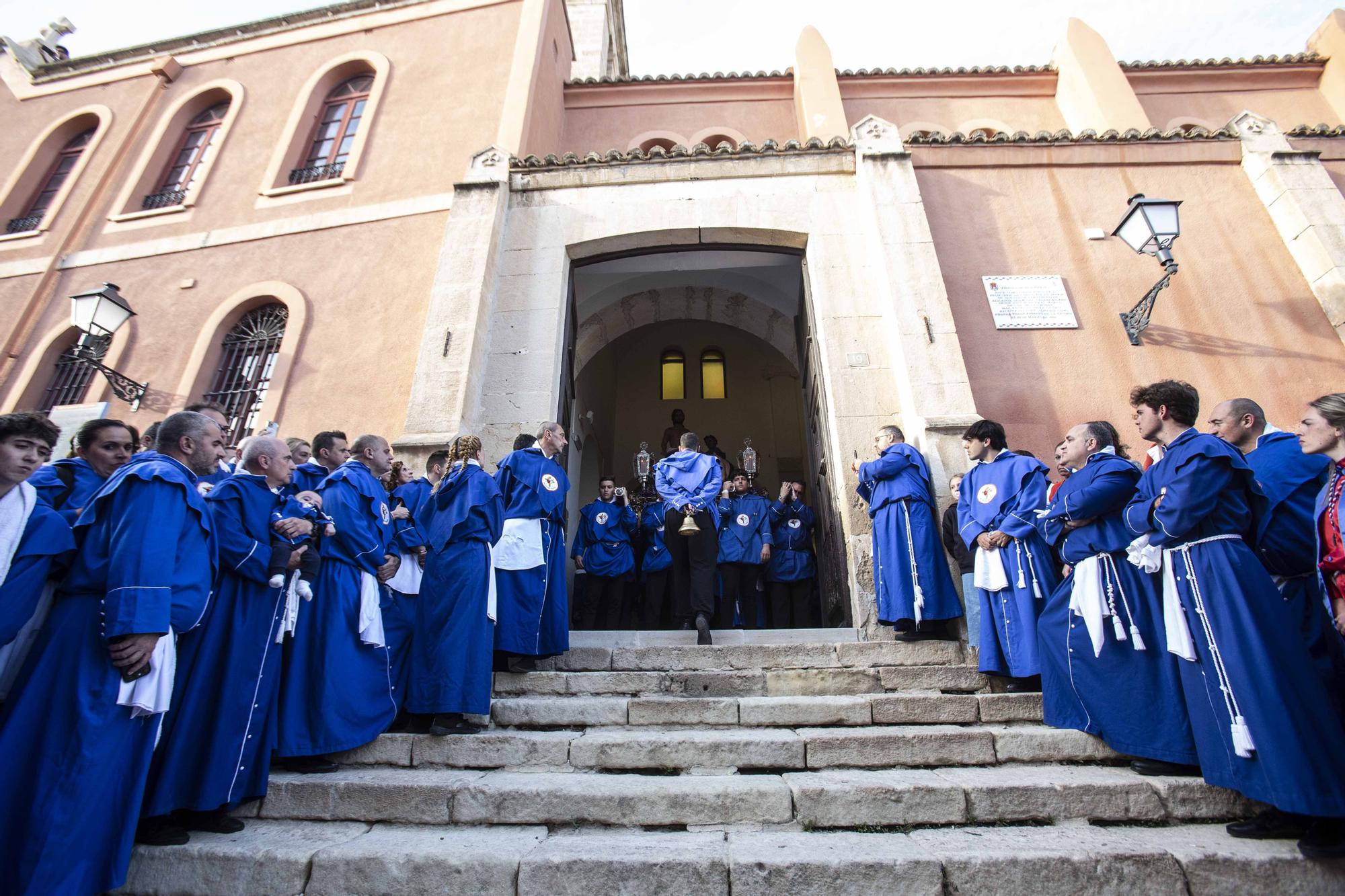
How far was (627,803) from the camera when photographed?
281 centimetres

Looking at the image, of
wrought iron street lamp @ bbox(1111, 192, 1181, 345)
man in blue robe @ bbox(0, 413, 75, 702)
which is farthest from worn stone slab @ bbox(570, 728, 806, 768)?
wrought iron street lamp @ bbox(1111, 192, 1181, 345)

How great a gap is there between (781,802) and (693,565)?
131 inches

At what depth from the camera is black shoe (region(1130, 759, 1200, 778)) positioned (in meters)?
3.07

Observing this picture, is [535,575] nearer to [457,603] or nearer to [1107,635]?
[457,603]

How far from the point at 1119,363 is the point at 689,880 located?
22.5 feet

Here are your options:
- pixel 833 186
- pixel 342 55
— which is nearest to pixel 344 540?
pixel 833 186

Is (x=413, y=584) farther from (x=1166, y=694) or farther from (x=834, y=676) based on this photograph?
(x=1166, y=694)

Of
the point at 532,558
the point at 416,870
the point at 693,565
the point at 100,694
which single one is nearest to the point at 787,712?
the point at 532,558

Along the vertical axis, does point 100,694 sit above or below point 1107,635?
below

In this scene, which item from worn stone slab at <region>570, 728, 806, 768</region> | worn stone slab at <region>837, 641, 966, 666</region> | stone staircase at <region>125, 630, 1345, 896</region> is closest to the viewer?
stone staircase at <region>125, 630, 1345, 896</region>

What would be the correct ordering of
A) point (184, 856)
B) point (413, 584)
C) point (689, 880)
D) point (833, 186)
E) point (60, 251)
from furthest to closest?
point (60, 251), point (833, 186), point (413, 584), point (184, 856), point (689, 880)

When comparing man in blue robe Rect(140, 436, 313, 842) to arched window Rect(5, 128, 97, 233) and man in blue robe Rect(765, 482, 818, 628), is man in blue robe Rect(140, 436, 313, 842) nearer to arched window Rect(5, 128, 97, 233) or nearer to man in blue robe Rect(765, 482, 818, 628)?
man in blue robe Rect(765, 482, 818, 628)

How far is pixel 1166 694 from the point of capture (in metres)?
3.16

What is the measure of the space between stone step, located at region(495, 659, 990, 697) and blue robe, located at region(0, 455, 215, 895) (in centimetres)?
206
